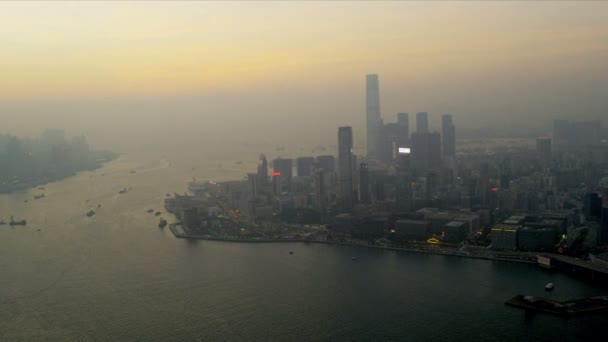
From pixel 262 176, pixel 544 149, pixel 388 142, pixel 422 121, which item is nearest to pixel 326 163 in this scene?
pixel 262 176

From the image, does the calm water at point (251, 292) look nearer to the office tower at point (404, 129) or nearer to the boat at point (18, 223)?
the boat at point (18, 223)

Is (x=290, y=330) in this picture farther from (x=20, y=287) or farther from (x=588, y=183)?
(x=588, y=183)

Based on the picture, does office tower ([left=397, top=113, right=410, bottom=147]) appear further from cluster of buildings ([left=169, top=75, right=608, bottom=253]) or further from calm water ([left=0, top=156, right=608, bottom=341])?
calm water ([left=0, top=156, right=608, bottom=341])

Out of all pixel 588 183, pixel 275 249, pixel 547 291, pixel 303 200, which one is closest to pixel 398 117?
pixel 588 183

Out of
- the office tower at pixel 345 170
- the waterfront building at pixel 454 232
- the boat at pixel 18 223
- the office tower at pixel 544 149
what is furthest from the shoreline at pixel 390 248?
the office tower at pixel 544 149

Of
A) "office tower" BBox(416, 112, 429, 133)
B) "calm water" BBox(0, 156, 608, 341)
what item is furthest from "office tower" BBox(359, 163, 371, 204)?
"office tower" BBox(416, 112, 429, 133)
